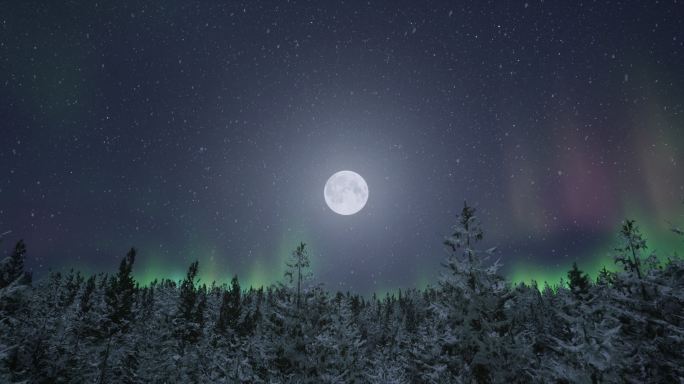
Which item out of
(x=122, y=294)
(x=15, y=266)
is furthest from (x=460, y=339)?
(x=15, y=266)

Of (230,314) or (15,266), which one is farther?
(230,314)

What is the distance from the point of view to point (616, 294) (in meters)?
17.6

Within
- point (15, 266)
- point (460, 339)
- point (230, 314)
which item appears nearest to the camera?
point (460, 339)

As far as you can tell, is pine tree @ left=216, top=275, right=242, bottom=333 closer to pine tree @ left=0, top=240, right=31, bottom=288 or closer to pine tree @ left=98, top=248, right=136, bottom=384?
pine tree @ left=98, top=248, right=136, bottom=384

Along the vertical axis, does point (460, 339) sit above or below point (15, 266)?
below

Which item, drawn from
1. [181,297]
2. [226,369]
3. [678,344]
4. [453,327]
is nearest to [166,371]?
[226,369]

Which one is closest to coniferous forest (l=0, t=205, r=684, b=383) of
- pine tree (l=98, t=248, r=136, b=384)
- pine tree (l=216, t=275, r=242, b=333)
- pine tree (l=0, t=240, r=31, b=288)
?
pine tree (l=98, t=248, r=136, b=384)

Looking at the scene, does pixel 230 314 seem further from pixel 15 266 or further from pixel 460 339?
pixel 460 339

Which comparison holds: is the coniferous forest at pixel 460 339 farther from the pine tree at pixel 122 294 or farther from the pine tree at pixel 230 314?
the pine tree at pixel 230 314

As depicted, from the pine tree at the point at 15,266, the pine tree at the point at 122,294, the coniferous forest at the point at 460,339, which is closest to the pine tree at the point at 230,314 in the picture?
the pine tree at the point at 122,294

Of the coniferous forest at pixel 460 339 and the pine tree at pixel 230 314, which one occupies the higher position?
the pine tree at pixel 230 314

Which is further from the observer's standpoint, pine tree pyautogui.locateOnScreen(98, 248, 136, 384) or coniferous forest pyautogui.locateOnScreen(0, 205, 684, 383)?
pine tree pyautogui.locateOnScreen(98, 248, 136, 384)

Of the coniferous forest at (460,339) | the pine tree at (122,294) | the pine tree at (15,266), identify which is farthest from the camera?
the pine tree at (15,266)

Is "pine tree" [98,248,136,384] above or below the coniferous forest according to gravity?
above
